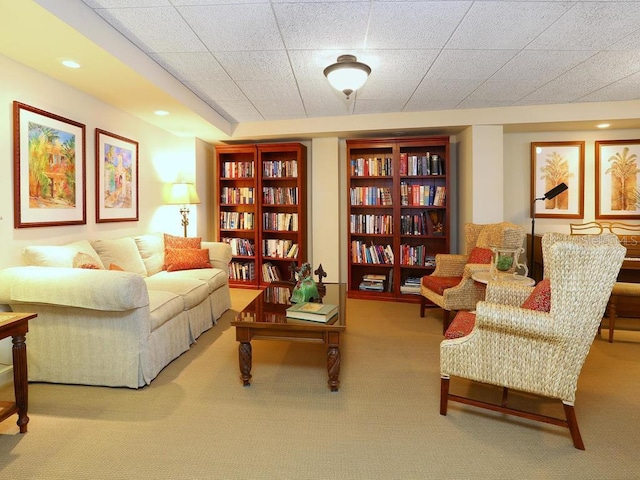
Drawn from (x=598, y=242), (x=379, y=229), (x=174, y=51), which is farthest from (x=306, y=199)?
(x=598, y=242)

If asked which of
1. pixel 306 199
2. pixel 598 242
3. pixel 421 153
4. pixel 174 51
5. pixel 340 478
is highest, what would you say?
pixel 174 51

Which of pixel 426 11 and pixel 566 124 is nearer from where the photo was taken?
pixel 426 11

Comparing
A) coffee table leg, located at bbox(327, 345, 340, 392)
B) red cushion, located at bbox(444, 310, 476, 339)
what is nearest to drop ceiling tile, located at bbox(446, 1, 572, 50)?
red cushion, located at bbox(444, 310, 476, 339)

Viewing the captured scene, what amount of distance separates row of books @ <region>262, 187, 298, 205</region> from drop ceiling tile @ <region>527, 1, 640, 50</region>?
3.27 metres

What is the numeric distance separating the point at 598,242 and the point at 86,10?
10.4 ft

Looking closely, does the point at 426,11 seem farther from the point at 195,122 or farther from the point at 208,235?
the point at 208,235

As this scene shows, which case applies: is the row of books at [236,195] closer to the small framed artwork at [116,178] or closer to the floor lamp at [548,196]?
the small framed artwork at [116,178]

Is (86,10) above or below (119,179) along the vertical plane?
above

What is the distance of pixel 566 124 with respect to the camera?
4.28 meters

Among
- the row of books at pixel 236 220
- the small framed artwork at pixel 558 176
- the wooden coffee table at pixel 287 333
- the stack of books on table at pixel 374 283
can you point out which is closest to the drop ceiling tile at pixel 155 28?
the wooden coffee table at pixel 287 333

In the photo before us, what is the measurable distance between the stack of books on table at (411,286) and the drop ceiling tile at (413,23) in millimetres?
2834

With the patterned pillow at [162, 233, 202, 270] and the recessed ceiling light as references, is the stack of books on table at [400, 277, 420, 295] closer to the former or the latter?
the patterned pillow at [162, 233, 202, 270]

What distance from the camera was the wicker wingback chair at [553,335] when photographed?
67.0 inches

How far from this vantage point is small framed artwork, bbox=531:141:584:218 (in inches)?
181
